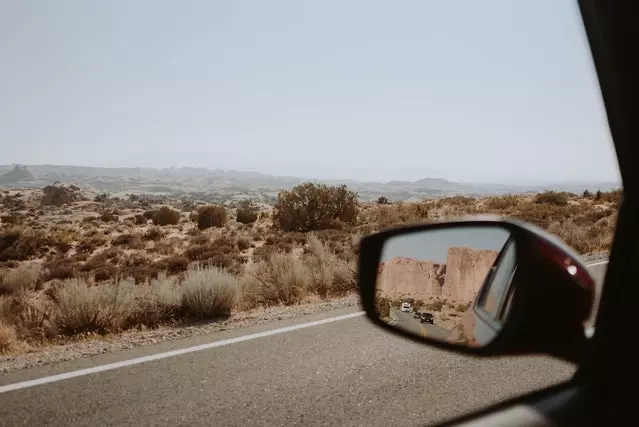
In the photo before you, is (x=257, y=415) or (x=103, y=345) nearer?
(x=257, y=415)

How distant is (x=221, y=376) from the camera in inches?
179

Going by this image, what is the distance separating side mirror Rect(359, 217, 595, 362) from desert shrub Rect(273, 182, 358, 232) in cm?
2677

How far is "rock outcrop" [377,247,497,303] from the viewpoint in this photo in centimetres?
167

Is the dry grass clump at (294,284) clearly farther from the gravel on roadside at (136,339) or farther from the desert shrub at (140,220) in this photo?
the desert shrub at (140,220)

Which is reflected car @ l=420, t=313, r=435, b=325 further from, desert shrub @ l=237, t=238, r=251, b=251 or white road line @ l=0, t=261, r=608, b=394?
desert shrub @ l=237, t=238, r=251, b=251

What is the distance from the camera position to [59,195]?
3270 inches

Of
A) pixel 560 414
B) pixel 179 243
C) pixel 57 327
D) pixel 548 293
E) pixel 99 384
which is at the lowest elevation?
pixel 179 243

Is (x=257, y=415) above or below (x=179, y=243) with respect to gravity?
above

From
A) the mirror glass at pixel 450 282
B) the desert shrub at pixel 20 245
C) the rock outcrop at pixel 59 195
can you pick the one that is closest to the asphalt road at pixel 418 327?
the mirror glass at pixel 450 282

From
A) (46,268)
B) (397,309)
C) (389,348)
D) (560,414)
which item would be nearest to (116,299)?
(389,348)

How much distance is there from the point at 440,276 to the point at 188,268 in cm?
1534

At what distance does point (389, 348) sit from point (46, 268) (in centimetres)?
1756

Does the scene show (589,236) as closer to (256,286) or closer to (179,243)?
(256,286)

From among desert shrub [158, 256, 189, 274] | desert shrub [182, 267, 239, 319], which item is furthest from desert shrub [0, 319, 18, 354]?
desert shrub [158, 256, 189, 274]
